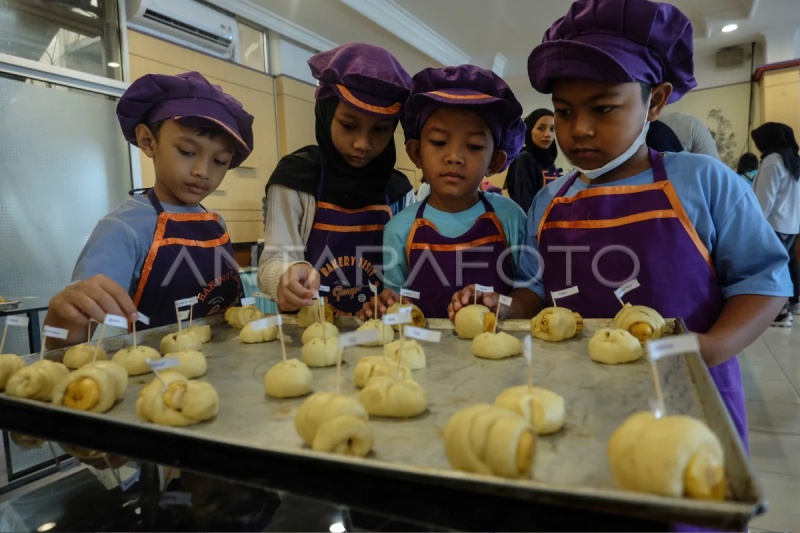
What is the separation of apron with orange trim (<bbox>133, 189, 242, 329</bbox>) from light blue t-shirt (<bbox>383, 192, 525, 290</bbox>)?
538 mm

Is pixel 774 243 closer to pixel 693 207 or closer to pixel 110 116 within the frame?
pixel 693 207

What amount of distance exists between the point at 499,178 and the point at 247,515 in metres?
8.24

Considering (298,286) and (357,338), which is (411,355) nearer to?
(357,338)

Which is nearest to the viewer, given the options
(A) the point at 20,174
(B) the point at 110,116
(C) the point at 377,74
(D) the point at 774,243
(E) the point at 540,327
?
(D) the point at 774,243

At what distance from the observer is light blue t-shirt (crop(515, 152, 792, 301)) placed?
3.36 feet

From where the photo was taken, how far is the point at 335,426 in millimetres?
605

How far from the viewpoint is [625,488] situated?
0.51 meters

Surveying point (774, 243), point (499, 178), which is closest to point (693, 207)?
point (774, 243)

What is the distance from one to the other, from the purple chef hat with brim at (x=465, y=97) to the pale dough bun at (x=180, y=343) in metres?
0.84

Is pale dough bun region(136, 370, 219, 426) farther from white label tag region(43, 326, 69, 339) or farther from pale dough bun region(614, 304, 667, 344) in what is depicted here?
pale dough bun region(614, 304, 667, 344)

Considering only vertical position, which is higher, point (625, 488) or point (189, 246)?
point (189, 246)

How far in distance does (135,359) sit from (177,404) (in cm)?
36

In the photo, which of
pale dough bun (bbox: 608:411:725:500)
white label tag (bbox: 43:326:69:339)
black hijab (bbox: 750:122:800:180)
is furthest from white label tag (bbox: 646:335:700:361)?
black hijab (bbox: 750:122:800:180)

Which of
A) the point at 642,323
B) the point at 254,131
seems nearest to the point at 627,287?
the point at 642,323
